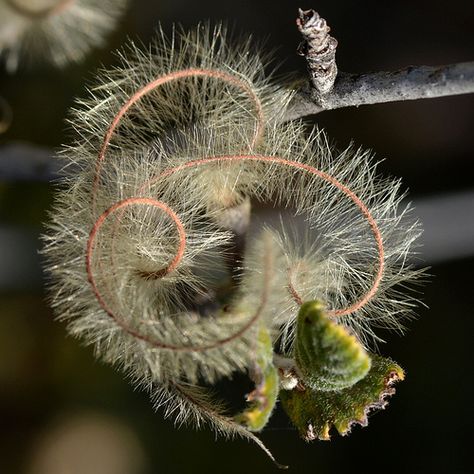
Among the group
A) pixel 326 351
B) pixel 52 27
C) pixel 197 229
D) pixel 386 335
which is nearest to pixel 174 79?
pixel 197 229

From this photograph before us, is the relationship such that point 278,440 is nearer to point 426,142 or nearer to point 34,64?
point 426,142

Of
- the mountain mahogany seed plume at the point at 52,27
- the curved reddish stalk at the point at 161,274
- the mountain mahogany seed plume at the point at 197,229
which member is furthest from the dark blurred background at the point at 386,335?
the curved reddish stalk at the point at 161,274

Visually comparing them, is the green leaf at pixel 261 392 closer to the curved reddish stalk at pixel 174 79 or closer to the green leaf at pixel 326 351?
the green leaf at pixel 326 351

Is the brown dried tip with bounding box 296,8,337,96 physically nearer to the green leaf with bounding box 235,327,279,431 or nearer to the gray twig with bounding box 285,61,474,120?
the gray twig with bounding box 285,61,474,120

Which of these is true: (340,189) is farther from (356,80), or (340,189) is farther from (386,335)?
(386,335)

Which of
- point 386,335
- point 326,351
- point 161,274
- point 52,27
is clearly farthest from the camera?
point 386,335
